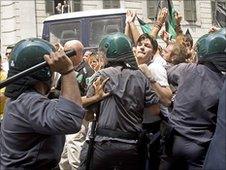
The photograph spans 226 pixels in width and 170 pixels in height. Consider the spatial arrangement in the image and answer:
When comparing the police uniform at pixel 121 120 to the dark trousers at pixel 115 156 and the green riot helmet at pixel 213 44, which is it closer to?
the dark trousers at pixel 115 156

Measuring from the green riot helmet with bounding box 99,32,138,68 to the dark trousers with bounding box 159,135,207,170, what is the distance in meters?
0.78

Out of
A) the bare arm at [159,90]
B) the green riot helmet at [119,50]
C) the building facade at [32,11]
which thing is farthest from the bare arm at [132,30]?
the building facade at [32,11]

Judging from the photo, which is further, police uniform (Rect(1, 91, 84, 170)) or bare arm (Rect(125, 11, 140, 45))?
bare arm (Rect(125, 11, 140, 45))

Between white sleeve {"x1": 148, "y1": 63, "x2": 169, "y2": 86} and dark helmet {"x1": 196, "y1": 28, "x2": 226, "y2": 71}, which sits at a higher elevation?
dark helmet {"x1": 196, "y1": 28, "x2": 226, "y2": 71}

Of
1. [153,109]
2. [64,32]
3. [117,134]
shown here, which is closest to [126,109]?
[117,134]

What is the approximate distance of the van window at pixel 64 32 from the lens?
40.1ft

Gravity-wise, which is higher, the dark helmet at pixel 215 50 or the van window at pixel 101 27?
the van window at pixel 101 27

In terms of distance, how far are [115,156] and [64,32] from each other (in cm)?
824

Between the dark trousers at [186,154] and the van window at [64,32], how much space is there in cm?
783

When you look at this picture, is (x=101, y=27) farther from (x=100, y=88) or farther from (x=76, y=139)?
(x=100, y=88)

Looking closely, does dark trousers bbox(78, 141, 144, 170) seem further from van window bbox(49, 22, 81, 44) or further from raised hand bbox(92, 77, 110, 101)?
van window bbox(49, 22, 81, 44)

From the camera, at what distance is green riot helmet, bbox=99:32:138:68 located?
4672 millimetres

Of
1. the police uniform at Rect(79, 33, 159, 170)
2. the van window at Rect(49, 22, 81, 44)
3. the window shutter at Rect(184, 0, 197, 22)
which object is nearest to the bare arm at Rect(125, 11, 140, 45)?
the police uniform at Rect(79, 33, 159, 170)

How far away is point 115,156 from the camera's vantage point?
4.49 m
